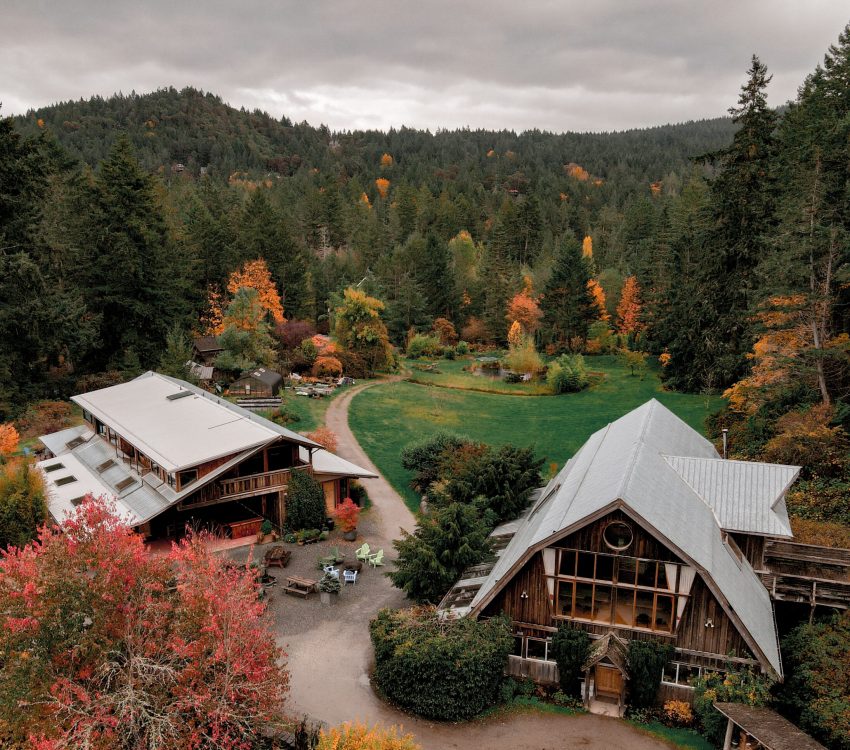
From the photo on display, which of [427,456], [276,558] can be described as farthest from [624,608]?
[427,456]

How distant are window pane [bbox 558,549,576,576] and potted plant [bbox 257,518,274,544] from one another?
15267 millimetres

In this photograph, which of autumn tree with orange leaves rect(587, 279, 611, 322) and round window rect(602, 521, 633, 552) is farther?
autumn tree with orange leaves rect(587, 279, 611, 322)

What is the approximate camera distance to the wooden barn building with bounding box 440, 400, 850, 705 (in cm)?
1852

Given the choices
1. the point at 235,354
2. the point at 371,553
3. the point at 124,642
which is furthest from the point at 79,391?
the point at 124,642

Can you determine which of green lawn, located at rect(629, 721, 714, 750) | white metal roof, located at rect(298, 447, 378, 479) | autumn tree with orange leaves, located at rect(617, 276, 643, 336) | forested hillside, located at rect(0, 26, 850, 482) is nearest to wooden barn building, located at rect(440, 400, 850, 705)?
green lawn, located at rect(629, 721, 714, 750)

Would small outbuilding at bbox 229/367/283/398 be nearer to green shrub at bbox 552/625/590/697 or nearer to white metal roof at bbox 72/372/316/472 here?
white metal roof at bbox 72/372/316/472

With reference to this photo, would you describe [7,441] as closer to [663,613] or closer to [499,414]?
[499,414]

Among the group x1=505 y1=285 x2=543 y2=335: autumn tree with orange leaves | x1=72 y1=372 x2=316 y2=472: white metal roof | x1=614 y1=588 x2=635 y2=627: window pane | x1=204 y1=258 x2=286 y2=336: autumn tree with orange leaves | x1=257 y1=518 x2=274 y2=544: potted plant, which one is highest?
x1=204 y1=258 x2=286 y2=336: autumn tree with orange leaves

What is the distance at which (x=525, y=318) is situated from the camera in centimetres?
7600

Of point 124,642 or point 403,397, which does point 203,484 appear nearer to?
point 124,642

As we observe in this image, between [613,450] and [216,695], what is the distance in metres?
16.6

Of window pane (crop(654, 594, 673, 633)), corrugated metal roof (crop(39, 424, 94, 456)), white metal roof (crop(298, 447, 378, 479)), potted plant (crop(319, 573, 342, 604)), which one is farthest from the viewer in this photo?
corrugated metal roof (crop(39, 424, 94, 456))

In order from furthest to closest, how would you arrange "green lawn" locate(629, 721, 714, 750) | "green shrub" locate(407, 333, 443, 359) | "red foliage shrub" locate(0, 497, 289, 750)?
1. "green shrub" locate(407, 333, 443, 359)
2. "green lawn" locate(629, 721, 714, 750)
3. "red foliage shrub" locate(0, 497, 289, 750)

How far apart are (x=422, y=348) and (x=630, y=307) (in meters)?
24.2
